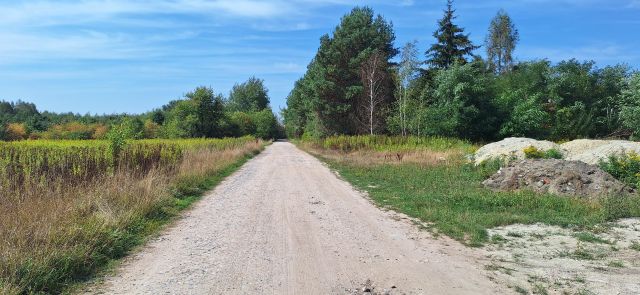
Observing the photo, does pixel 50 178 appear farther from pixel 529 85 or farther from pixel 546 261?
pixel 529 85

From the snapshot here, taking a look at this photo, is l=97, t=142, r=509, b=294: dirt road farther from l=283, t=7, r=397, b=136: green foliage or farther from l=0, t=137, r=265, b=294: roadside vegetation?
l=283, t=7, r=397, b=136: green foliage

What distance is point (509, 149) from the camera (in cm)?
2130

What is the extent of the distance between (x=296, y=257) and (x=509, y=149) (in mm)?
17490

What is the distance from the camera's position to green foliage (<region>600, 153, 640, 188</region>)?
551 inches

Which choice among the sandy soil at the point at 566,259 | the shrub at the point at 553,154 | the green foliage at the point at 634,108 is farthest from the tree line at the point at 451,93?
the sandy soil at the point at 566,259

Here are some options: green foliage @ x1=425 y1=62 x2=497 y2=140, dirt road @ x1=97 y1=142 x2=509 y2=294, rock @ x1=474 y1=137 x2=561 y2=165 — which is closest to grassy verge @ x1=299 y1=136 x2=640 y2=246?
dirt road @ x1=97 y1=142 x2=509 y2=294

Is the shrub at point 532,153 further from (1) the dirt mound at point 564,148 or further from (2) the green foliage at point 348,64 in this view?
(2) the green foliage at point 348,64

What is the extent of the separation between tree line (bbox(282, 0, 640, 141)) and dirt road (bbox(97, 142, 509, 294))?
2790cm

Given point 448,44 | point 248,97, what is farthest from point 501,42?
point 248,97

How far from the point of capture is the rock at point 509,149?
20109 millimetres

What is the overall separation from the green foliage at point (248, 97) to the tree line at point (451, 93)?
79.7 meters

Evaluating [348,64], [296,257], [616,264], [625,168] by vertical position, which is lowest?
[616,264]

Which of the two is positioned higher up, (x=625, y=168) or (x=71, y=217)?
(x=71, y=217)

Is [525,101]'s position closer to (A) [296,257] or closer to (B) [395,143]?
(B) [395,143]
